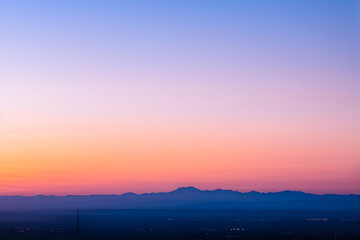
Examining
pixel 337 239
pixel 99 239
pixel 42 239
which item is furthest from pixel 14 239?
pixel 337 239

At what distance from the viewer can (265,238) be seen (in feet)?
263

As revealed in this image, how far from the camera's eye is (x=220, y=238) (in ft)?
264

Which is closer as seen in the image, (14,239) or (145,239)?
(14,239)

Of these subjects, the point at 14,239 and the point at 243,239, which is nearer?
the point at 14,239

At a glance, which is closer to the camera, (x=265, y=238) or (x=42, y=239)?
(x=42, y=239)

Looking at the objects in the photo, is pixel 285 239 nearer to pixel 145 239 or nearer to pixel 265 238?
pixel 265 238

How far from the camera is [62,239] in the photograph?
7431cm

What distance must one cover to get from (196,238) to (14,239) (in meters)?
22.2

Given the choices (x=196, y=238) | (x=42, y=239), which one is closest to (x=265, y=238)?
(x=196, y=238)

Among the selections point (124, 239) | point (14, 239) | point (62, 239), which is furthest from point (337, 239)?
point (14, 239)

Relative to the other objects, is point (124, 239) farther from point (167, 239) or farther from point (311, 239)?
point (311, 239)

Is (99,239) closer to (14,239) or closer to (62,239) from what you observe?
(62,239)

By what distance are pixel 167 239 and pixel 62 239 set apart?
12.5m

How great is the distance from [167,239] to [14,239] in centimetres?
1790
